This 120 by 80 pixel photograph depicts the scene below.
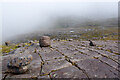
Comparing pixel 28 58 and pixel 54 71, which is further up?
pixel 28 58

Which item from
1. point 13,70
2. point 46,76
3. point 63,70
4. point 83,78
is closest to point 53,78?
point 46,76

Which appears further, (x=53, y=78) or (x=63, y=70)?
(x=63, y=70)

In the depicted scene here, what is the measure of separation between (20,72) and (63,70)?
9.28 feet

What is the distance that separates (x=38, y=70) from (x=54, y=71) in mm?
1141

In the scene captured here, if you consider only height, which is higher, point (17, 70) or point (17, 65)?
point (17, 65)

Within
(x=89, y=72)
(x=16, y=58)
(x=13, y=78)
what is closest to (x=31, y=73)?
(x=13, y=78)

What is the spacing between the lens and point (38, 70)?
5.36 m

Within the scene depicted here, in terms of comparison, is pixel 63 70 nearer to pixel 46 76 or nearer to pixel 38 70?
pixel 46 76

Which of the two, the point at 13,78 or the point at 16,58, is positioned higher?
the point at 16,58

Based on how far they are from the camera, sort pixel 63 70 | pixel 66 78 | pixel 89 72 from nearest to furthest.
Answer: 1. pixel 66 78
2. pixel 89 72
3. pixel 63 70

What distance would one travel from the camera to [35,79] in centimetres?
450

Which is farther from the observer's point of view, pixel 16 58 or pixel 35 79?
pixel 16 58

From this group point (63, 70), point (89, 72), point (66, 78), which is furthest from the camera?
point (63, 70)

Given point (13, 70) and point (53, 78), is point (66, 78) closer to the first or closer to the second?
point (53, 78)
